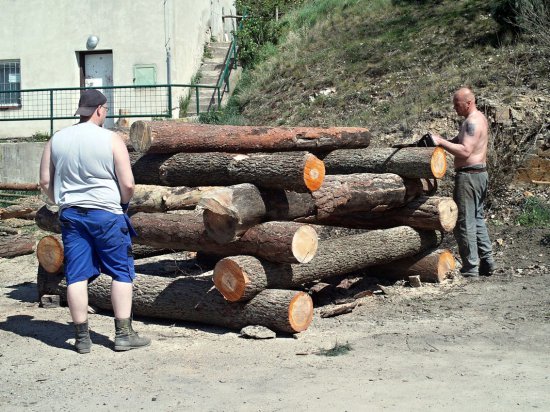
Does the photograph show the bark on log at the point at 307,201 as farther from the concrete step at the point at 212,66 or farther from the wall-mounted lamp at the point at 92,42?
the concrete step at the point at 212,66

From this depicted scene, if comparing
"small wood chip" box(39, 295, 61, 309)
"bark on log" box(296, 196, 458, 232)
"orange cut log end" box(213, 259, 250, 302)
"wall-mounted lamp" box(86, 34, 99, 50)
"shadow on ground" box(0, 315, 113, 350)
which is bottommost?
"shadow on ground" box(0, 315, 113, 350)

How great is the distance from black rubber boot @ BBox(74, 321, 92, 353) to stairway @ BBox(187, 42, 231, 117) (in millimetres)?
14351

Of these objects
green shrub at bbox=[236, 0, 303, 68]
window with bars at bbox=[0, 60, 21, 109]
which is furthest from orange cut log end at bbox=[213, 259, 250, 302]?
window with bars at bbox=[0, 60, 21, 109]

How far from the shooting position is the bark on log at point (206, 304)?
22.6 ft

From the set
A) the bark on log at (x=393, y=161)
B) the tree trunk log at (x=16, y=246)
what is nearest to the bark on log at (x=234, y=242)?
the bark on log at (x=393, y=161)

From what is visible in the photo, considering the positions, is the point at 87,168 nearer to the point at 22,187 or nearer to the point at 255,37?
the point at 22,187

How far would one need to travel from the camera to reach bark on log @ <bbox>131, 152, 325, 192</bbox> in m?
6.98

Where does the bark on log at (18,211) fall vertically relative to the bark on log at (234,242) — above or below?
below

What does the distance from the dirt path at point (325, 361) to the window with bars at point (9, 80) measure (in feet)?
46.7

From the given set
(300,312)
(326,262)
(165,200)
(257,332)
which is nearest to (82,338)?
(257,332)

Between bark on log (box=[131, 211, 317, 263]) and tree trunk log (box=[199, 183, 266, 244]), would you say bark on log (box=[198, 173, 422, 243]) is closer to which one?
tree trunk log (box=[199, 183, 266, 244])

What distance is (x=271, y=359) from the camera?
6.25m

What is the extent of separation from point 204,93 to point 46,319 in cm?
1457

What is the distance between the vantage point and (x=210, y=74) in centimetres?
2280
